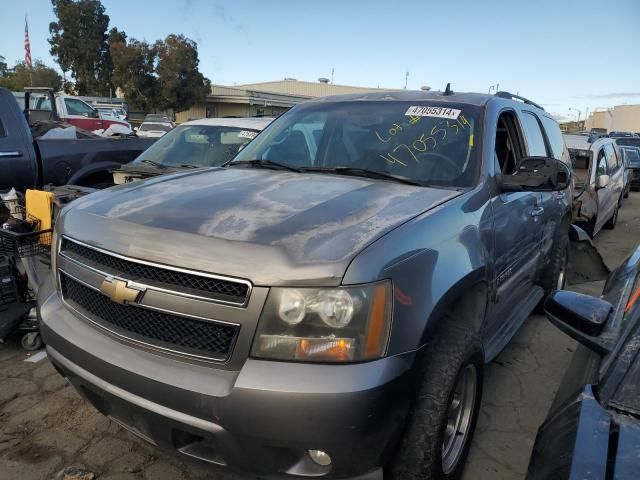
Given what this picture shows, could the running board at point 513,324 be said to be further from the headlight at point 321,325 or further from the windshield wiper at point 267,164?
the windshield wiper at point 267,164

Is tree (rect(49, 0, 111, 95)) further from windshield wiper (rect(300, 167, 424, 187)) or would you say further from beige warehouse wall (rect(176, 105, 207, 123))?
windshield wiper (rect(300, 167, 424, 187))

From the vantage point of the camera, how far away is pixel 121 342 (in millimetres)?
1967

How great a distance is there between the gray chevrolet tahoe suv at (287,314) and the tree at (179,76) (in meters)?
42.4

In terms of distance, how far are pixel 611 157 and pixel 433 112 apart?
7673mm

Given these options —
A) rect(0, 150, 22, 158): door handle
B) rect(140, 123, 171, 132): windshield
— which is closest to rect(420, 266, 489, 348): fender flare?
rect(0, 150, 22, 158): door handle

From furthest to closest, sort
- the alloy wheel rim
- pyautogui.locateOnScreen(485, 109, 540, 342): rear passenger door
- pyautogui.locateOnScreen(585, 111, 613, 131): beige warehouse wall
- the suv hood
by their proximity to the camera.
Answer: pyautogui.locateOnScreen(585, 111, 613, 131): beige warehouse wall < pyautogui.locateOnScreen(485, 109, 540, 342): rear passenger door < the alloy wheel rim < the suv hood

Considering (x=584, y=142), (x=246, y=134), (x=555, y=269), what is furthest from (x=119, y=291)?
(x=584, y=142)

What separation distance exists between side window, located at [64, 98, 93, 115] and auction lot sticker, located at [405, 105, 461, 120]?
20.0 meters

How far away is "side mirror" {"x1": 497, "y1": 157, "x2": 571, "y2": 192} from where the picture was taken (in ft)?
8.98

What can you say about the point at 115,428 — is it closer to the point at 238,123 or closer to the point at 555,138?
the point at 555,138

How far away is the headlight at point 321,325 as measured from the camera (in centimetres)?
167

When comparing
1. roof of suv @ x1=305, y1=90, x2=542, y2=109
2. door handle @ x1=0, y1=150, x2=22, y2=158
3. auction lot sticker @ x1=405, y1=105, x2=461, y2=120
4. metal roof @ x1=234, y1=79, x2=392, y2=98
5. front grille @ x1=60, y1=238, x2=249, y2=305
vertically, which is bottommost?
door handle @ x1=0, y1=150, x2=22, y2=158

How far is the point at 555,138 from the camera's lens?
4555 mm

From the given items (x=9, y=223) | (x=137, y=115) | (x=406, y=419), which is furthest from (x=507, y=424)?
(x=137, y=115)
